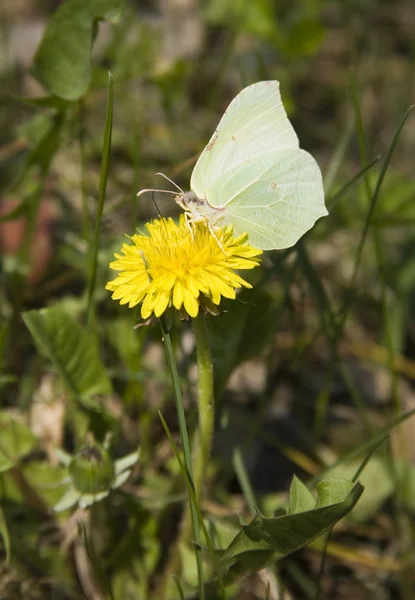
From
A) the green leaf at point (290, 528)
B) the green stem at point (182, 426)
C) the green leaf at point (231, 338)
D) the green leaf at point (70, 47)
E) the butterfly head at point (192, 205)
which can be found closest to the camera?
the green leaf at point (290, 528)

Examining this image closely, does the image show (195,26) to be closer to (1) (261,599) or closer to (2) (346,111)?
(2) (346,111)

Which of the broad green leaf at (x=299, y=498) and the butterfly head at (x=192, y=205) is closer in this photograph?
the broad green leaf at (x=299, y=498)

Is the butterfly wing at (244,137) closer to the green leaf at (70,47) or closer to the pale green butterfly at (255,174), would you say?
the pale green butterfly at (255,174)

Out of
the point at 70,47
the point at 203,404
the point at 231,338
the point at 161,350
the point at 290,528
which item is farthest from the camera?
the point at 161,350

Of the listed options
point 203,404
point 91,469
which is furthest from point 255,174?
point 91,469

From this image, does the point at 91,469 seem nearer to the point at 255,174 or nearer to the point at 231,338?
the point at 231,338

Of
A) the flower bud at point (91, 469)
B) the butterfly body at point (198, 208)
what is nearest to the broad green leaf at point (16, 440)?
the flower bud at point (91, 469)

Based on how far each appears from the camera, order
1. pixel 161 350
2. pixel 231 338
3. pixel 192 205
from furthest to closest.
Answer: pixel 161 350 → pixel 231 338 → pixel 192 205

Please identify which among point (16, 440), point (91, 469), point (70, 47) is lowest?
point (16, 440)
